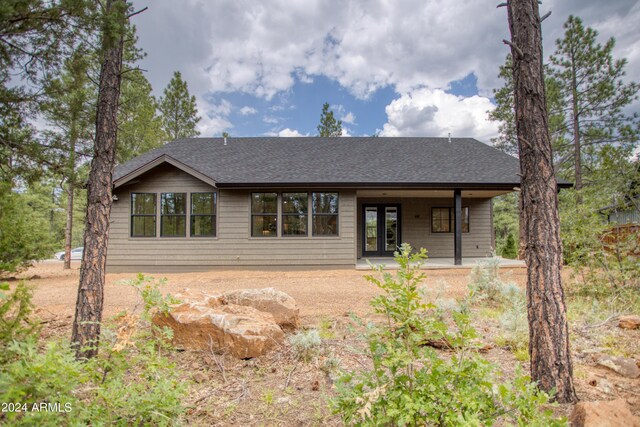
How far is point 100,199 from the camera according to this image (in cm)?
325

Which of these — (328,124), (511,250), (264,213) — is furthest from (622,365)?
(328,124)

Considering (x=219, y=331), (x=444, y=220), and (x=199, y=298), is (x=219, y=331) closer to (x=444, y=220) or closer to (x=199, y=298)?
(x=199, y=298)

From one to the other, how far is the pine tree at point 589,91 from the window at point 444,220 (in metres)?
4.64

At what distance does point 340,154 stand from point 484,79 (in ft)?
28.4

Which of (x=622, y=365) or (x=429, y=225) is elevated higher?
(x=429, y=225)

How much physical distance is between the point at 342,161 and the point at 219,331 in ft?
31.3

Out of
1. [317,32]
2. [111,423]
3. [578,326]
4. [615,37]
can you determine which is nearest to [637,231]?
[578,326]

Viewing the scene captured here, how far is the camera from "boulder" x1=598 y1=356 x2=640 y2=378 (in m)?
2.96

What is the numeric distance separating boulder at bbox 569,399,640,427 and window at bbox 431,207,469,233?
470 inches

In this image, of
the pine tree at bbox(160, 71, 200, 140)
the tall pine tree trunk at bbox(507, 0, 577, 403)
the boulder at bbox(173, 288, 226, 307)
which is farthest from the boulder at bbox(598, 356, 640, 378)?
the pine tree at bbox(160, 71, 200, 140)

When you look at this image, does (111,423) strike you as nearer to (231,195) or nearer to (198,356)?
(198,356)

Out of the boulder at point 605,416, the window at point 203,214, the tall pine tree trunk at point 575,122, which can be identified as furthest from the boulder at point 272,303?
the tall pine tree trunk at point 575,122

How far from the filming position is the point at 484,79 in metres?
15.9

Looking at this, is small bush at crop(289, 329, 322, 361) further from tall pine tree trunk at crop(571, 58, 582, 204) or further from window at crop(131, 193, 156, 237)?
tall pine tree trunk at crop(571, 58, 582, 204)
